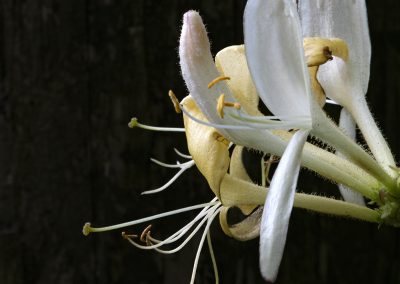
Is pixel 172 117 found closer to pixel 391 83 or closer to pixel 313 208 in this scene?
pixel 391 83

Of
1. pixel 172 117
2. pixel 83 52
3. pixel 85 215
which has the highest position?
pixel 83 52

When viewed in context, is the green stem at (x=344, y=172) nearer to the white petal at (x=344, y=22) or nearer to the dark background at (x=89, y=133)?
the white petal at (x=344, y=22)

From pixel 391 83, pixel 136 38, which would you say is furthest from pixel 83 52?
pixel 391 83

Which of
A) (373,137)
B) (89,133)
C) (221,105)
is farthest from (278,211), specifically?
(89,133)

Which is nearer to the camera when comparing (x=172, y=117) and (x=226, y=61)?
(x=226, y=61)

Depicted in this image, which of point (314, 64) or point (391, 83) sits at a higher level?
point (314, 64)

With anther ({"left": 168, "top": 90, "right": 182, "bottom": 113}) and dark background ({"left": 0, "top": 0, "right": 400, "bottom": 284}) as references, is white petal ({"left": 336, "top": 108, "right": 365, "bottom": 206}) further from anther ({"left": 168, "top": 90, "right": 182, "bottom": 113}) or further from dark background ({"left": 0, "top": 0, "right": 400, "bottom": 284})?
dark background ({"left": 0, "top": 0, "right": 400, "bottom": 284})
